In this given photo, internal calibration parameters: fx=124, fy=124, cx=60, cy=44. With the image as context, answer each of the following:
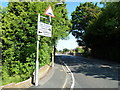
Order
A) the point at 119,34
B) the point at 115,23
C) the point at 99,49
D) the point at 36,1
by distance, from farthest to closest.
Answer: the point at 99,49 → the point at 119,34 → the point at 115,23 → the point at 36,1

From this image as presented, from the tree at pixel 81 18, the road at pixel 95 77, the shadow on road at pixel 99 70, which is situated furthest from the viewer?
the tree at pixel 81 18

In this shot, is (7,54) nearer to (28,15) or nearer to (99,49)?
(28,15)

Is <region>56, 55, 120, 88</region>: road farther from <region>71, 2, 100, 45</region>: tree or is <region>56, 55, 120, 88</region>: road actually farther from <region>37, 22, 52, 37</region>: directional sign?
<region>71, 2, 100, 45</region>: tree

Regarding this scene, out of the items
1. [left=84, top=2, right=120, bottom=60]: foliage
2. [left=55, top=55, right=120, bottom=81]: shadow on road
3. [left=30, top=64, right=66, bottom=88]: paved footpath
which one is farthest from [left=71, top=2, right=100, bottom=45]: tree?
[left=30, top=64, right=66, bottom=88]: paved footpath

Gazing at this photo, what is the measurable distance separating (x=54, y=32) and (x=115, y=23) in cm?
882

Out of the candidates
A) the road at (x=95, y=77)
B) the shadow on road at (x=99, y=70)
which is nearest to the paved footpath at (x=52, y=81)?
the road at (x=95, y=77)

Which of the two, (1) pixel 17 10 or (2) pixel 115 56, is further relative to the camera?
(2) pixel 115 56

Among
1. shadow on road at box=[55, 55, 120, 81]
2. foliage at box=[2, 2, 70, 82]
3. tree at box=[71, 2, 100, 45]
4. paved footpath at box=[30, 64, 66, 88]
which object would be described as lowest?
shadow on road at box=[55, 55, 120, 81]

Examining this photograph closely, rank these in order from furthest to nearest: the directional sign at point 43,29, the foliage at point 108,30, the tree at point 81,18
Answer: the tree at point 81,18 → the foliage at point 108,30 → the directional sign at point 43,29

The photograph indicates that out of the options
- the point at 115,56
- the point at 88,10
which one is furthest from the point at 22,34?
the point at 88,10

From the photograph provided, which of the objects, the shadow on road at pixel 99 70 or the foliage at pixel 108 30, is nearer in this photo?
the shadow on road at pixel 99 70

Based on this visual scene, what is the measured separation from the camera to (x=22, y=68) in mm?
10141

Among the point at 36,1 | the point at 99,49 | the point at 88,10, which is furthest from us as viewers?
the point at 88,10

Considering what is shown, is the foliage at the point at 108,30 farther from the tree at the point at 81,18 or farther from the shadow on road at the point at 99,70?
the tree at the point at 81,18
